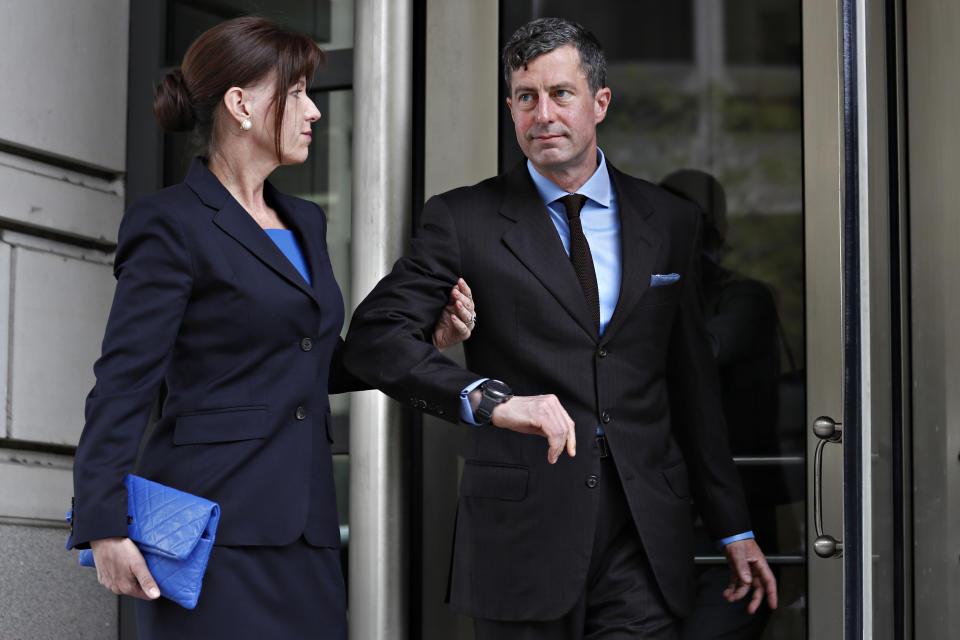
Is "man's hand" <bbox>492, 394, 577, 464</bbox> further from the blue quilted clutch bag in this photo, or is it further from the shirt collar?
the shirt collar

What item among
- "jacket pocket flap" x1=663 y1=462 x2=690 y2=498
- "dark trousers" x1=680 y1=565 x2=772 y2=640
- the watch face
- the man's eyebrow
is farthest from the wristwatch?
A: "dark trousers" x1=680 y1=565 x2=772 y2=640

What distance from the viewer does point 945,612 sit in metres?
2.52

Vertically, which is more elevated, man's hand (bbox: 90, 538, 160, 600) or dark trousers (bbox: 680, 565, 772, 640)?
man's hand (bbox: 90, 538, 160, 600)

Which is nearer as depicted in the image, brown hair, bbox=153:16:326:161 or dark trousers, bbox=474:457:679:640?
brown hair, bbox=153:16:326:161

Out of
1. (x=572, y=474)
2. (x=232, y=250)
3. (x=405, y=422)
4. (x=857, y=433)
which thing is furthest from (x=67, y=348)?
(x=857, y=433)

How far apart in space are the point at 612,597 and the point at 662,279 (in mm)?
720

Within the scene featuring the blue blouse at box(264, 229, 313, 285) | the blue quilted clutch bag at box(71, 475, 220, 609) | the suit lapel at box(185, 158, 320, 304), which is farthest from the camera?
the blue blouse at box(264, 229, 313, 285)

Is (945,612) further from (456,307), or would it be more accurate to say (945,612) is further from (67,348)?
(67,348)

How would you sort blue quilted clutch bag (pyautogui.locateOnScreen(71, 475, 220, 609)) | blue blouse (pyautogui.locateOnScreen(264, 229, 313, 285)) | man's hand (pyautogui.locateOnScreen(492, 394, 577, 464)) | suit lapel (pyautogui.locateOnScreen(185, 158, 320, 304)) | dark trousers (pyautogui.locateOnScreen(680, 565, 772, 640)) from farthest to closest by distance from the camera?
dark trousers (pyautogui.locateOnScreen(680, 565, 772, 640)), blue blouse (pyautogui.locateOnScreen(264, 229, 313, 285)), suit lapel (pyautogui.locateOnScreen(185, 158, 320, 304)), man's hand (pyautogui.locateOnScreen(492, 394, 577, 464)), blue quilted clutch bag (pyautogui.locateOnScreen(71, 475, 220, 609))

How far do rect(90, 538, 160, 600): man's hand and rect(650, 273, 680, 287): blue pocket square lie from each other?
1.28 m

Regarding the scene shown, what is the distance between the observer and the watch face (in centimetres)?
259

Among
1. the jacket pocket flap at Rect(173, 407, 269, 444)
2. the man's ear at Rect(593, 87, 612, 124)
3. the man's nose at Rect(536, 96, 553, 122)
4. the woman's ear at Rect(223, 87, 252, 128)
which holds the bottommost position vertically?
the jacket pocket flap at Rect(173, 407, 269, 444)

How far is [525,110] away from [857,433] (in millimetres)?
1110

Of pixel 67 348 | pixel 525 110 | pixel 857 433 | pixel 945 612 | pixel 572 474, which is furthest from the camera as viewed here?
pixel 67 348
